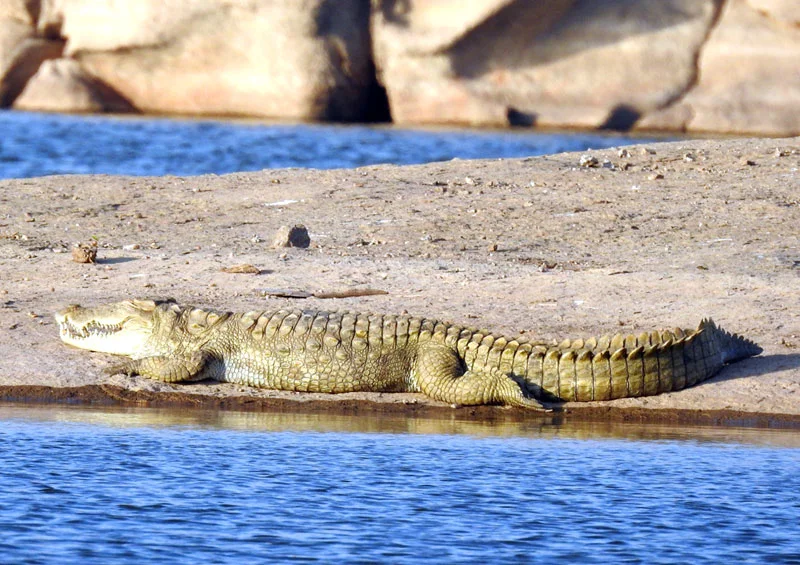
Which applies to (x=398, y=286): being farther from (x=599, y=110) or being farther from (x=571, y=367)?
(x=599, y=110)

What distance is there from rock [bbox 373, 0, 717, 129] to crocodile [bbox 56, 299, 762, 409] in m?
25.1

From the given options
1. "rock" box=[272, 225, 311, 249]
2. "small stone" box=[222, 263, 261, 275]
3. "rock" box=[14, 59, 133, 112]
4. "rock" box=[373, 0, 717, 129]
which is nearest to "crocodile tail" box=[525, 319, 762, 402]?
"small stone" box=[222, 263, 261, 275]

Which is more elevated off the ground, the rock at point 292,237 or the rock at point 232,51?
the rock at point 232,51

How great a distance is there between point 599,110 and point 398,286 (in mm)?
25872

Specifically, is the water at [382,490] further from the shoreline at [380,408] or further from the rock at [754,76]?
the rock at [754,76]

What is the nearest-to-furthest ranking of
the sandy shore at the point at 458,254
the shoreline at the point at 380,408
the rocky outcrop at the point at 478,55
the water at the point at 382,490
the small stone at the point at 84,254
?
the water at the point at 382,490, the shoreline at the point at 380,408, the sandy shore at the point at 458,254, the small stone at the point at 84,254, the rocky outcrop at the point at 478,55

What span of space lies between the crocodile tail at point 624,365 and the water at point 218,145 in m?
13.8

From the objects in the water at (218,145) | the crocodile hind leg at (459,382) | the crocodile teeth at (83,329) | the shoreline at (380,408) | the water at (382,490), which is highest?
the water at (218,145)

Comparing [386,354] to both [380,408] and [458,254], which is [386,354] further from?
[458,254]

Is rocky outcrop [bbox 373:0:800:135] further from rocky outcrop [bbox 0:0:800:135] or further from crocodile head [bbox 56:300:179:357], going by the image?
crocodile head [bbox 56:300:179:357]

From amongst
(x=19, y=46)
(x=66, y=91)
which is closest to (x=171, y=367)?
(x=66, y=91)

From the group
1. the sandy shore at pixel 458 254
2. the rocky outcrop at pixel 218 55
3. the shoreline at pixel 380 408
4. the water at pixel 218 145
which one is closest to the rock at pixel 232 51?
the rocky outcrop at pixel 218 55

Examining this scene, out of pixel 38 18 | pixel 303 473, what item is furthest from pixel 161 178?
pixel 38 18

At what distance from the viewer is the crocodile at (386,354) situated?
678 cm
